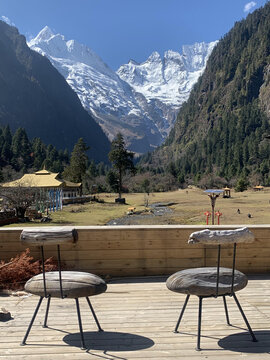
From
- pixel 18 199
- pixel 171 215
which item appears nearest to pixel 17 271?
pixel 18 199

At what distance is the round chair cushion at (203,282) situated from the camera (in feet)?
11.9

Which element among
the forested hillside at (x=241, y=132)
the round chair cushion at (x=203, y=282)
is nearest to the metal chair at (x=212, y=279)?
the round chair cushion at (x=203, y=282)

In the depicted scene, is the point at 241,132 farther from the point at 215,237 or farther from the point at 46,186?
the point at 215,237

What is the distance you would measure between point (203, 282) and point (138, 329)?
36.5 inches

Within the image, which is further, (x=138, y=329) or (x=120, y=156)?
A: (x=120, y=156)

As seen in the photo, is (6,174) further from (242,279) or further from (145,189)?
(242,279)

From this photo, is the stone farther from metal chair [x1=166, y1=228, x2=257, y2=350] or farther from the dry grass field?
the dry grass field

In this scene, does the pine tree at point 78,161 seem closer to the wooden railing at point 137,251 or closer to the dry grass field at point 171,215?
the dry grass field at point 171,215

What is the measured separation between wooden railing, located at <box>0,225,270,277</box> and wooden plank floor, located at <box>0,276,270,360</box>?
81 cm

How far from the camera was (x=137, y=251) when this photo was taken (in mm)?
6293

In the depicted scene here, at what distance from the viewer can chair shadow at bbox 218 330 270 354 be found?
11.4 feet

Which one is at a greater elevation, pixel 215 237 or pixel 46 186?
pixel 215 237

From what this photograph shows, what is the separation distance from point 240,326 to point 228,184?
119m

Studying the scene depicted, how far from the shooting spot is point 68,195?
225ft
